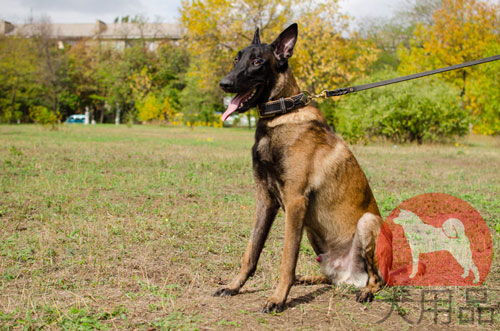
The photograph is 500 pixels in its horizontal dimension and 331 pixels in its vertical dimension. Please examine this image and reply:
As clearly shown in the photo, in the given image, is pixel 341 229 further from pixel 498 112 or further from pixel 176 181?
pixel 498 112

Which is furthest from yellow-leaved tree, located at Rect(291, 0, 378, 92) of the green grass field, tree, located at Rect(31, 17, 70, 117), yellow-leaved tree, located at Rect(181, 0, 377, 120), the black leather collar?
tree, located at Rect(31, 17, 70, 117)

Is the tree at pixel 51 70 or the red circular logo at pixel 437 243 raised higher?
the tree at pixel 51 70

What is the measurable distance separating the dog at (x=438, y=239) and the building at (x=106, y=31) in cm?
3860

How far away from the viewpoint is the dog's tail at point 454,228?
18.9ft

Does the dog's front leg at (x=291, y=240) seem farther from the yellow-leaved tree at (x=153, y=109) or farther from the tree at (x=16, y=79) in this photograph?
the yellow-leaved tree at (x=153, y=109)

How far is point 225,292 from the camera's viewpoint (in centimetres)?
348

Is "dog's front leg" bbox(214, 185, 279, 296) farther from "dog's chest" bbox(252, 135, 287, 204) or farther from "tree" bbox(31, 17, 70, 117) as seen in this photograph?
"tree" bbox(31, 17, 70, 117)

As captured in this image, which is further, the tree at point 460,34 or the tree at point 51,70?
the tree at point 51,70

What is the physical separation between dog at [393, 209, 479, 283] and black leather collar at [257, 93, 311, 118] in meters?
1.86

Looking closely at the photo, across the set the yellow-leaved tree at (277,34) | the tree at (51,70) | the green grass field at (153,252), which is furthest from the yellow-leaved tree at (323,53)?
the tree at (51,70)

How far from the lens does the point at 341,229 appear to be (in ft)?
11.4

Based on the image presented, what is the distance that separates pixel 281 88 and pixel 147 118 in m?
44.0

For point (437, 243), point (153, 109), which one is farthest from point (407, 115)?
point (153, 109)

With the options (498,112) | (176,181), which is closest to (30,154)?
(176,181)
